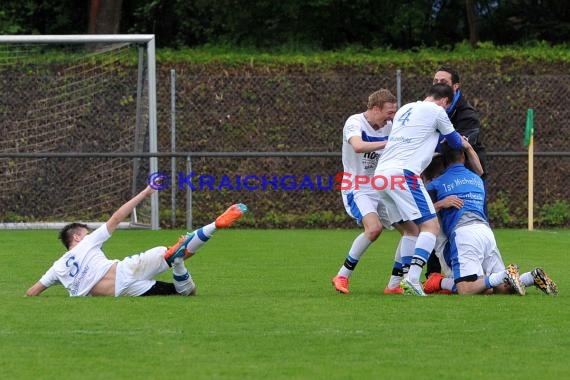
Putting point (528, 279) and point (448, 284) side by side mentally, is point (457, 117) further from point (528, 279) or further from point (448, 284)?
point (528, 279)

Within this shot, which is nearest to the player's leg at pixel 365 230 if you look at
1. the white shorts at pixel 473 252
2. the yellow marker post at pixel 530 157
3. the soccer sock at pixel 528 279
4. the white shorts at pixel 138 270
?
the white shorts at pixel 473 252

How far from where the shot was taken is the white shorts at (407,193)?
9984mm

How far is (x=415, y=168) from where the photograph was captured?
32.9ft

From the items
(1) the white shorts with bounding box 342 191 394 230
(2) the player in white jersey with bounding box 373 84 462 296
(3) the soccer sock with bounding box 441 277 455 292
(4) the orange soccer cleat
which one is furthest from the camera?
(1) the white shorts with bounding box 342 191 394 230

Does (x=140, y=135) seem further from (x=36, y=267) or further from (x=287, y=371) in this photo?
(x=287, y=371)

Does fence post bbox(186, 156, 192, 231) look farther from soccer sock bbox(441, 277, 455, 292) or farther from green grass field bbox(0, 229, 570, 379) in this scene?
soccer sock bbox(441, 277, 455, 292)

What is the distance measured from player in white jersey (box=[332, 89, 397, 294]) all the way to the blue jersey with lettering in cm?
57

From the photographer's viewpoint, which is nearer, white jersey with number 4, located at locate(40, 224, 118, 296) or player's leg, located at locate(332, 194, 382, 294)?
white jersey with number 4, located at locate(40, 224, 118, 296)

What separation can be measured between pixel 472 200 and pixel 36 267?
15.8 feet

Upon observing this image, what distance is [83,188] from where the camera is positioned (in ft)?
61.7

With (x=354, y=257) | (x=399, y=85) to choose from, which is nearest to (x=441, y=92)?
(x=354, y=257)

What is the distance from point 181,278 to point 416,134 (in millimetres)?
2265

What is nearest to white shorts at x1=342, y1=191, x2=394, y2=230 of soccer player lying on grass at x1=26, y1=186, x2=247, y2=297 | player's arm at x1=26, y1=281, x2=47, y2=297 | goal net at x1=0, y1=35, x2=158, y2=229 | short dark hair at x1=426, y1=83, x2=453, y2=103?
short dark hair at x1=426, y1=83, x2=453, y2=103

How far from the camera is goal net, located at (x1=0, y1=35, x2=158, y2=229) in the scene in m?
18.7
